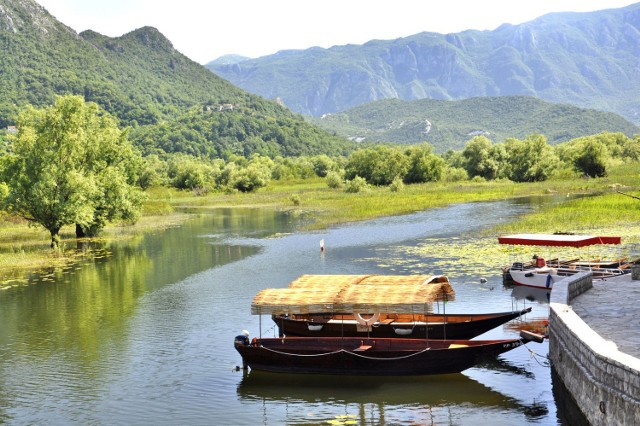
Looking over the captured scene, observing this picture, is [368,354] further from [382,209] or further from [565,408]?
[382,209]

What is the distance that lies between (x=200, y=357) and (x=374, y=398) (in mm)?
8833

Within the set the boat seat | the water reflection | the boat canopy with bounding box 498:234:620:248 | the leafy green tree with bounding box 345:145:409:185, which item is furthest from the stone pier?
the leafy green tree with bounding box 345:145:409:185

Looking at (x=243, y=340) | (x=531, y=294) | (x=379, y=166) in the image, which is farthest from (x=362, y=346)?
(x=379, y=166)

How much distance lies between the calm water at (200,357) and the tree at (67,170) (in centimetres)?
725

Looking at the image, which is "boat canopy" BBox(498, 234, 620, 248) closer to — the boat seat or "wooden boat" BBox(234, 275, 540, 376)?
"wooden boat" BBox(234, 275, 540, 376)

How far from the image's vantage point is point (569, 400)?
2320 centimetres

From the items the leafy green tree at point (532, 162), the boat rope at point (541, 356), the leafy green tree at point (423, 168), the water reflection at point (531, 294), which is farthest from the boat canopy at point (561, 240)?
the leafy green tree at point (423, 168)

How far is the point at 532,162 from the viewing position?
144m

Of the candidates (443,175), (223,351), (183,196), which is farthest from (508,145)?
(223,351)

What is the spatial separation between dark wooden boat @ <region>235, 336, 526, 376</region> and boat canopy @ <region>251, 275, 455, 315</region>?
1.23 metres

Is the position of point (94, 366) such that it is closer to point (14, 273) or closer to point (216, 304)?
point (216, 304)

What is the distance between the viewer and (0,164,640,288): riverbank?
59531mm

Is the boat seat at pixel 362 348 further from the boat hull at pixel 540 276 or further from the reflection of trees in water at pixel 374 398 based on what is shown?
the boat hull at pixel 540 276

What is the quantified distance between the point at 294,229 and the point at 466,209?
2614 cm
